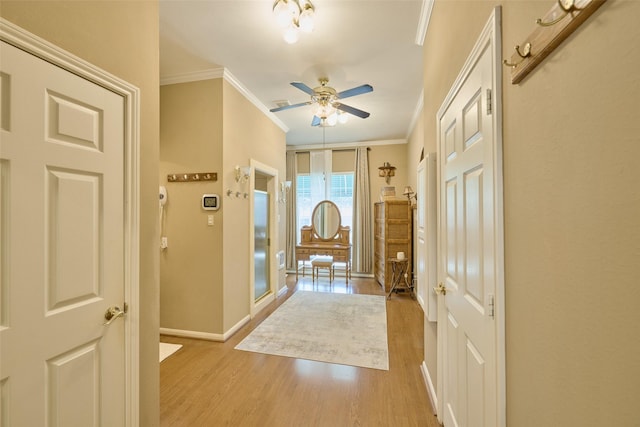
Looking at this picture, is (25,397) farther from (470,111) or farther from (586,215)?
(470,111)

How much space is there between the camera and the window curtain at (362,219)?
593cm

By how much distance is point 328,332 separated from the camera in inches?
124

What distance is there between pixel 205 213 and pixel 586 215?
310 centimetres

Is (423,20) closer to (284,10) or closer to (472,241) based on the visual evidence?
(284,10)

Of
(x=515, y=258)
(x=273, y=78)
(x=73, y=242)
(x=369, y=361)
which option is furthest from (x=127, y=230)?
(x=273, y=78)

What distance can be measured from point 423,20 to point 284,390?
10.5ft

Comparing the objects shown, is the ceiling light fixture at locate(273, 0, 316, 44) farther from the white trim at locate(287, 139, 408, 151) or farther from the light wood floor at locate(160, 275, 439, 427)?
the white trim at locate(287, 139, 408, 151)

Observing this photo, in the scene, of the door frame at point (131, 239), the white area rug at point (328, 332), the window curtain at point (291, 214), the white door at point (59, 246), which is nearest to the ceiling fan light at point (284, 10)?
the door frame at point (131, 239)

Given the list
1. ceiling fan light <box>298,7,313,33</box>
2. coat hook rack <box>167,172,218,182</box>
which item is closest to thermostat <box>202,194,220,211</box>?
coat hook rack <box>167,172,218,182</box>

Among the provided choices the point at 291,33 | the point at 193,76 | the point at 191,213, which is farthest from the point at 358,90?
the point at 191,213

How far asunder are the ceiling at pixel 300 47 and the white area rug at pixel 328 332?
3.00m

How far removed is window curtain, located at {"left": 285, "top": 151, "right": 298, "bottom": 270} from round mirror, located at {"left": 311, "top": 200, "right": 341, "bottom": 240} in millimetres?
579

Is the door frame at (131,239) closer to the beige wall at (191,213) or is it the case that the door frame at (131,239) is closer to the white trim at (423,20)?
the beige wall at (191,213)

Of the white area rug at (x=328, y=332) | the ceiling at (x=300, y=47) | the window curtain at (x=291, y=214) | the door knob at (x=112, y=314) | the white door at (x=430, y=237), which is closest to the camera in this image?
the door knob at (x=112, y=314)
